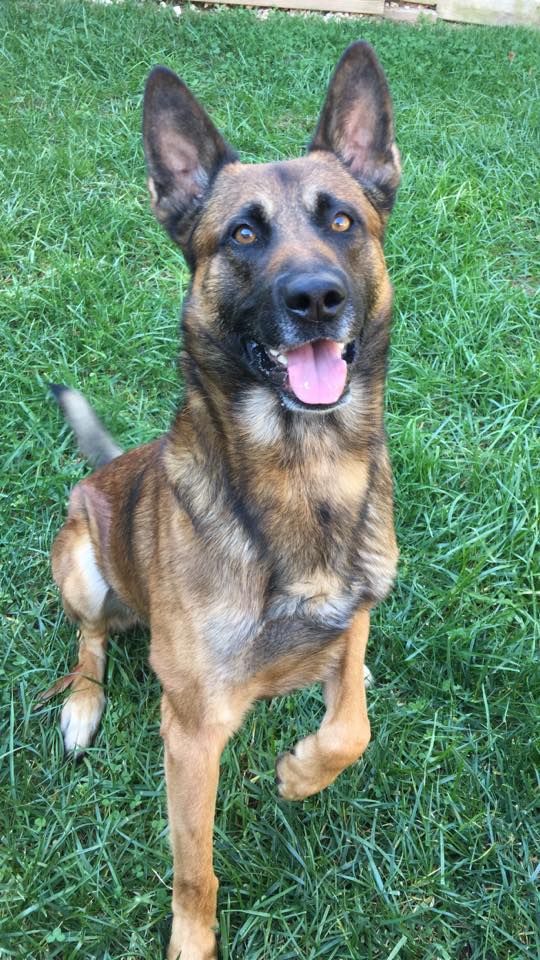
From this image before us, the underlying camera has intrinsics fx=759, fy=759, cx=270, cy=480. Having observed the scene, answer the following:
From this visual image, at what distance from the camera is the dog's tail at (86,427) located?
10.8ft

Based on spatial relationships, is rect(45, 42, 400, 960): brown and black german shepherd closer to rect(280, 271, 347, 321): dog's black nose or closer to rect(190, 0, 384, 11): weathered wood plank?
rect(280, 271, 347, 321): dog's black nose

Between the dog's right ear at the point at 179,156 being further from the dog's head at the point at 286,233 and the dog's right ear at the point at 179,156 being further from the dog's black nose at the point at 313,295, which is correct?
the dog's black nose at the point at 313,295

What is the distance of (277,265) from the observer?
207 centimetres

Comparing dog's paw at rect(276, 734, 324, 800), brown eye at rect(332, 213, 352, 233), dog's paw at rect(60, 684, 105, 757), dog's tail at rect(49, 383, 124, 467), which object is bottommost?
dog's paw at rect(60, 684, 105, 757)

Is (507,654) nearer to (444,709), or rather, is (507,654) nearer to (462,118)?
(444,709)

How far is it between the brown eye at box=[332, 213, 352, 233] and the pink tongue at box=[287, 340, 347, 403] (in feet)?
1.36

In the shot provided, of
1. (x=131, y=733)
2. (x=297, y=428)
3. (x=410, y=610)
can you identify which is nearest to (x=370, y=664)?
(x=410, y=610)

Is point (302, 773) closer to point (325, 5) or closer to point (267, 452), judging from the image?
point (267, 452)

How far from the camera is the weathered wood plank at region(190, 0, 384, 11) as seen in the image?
7466mm

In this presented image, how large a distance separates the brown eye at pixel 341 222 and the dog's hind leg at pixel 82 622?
148 centimetres

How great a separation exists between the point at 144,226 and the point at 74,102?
1656mm

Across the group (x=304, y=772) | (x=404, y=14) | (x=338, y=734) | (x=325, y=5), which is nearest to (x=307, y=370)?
(x=338, y=734)

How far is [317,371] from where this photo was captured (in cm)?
205

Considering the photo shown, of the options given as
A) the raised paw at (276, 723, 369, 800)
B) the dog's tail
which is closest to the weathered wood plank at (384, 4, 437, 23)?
the dog's tail
